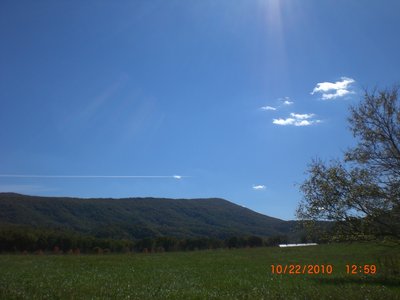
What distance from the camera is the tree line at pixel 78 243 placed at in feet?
317

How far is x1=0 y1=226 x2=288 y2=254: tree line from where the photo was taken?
96562 mm

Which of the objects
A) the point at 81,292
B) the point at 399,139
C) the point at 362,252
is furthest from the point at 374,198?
the point at 362,252

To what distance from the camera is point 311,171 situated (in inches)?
1007

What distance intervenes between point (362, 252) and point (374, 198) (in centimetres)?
3342

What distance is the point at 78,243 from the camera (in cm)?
11331

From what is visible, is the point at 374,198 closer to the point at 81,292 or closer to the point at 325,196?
the point at 325,196

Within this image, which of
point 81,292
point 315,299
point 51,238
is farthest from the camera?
point 51,238

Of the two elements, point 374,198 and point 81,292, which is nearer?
point 81,292
